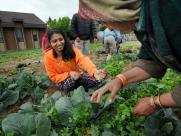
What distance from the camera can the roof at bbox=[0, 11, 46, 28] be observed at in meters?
33.7

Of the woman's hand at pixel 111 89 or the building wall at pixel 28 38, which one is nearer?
the woman's hand at pixel 111 89

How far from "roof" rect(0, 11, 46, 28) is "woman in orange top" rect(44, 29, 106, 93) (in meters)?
28.9

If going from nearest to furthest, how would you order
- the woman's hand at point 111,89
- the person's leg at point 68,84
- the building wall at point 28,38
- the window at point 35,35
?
1. the woman's hand at point 111,89
2. the person's leg at point 68,84
3. the building wall at point 28,38
4. the window at point 35,35

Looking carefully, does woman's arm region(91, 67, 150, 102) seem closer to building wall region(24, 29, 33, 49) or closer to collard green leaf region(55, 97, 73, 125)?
collard green leaf region(55, 97, 73, 125)

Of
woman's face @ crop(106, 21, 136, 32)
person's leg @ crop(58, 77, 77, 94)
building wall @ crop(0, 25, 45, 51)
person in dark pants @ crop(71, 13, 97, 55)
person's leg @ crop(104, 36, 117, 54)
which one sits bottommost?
building wall @ crop(0, 25, 45, 51)

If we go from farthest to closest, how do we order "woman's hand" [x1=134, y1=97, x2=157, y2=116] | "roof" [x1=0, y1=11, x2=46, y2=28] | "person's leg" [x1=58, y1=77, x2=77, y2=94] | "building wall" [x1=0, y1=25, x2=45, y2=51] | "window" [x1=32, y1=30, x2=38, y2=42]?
1. "window" [x1=32, y1=30, x2=38, y2=42]
2. "roof" [x1=0, y1=11, x2=46, y2=28]
3. "building wall" [x1=0, y1=25, x2=45, y2=51]
4. "person's leg" [x1=58, y1=77, x2=77, y2=94]
5. "woman's hand" [x1=134, y1=97, x2=157, y2=116]

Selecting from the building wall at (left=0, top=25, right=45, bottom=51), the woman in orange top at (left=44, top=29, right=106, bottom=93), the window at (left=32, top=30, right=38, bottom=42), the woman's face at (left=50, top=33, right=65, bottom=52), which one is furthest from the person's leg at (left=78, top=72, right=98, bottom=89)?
the window at (left=32, top=30, right=38, bottom=42)

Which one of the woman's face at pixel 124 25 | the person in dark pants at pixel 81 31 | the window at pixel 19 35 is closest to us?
the woman's face at pixel 124 25

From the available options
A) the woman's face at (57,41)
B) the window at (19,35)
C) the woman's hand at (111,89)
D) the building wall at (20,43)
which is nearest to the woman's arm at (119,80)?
the woman's hand at (111,89)

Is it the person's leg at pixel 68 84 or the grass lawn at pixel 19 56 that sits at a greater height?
the person's leg at pixel 68 84

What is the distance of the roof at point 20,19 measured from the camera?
33.7 metres

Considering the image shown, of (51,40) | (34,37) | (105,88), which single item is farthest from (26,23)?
(105,88)

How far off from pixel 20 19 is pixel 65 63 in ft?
103

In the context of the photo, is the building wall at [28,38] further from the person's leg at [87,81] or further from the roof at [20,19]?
the person's leg at [87,81]
